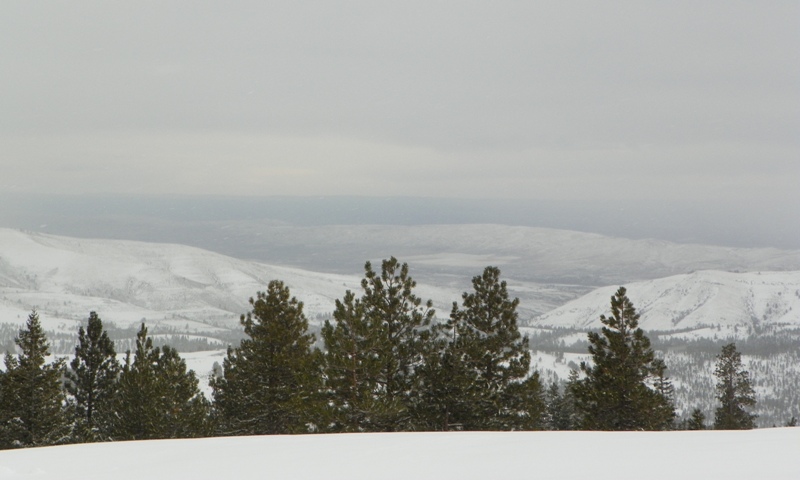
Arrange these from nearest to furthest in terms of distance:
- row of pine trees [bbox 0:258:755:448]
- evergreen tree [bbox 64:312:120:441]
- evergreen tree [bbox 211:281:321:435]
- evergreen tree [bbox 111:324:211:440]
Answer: row of pine trees [bbox 0:258:755:448], evergreen tree [bbox 211:281:321:435], evergreen tree [bbox 111:324:211:440], evergreen tree [bbox 64:312:120:441]

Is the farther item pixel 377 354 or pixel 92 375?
pixel 92 375

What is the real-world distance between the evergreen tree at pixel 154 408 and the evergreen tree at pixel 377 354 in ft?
29.3

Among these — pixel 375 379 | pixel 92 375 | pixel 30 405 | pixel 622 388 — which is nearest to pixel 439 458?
pixel 375 379

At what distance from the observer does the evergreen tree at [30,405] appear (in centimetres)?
2444

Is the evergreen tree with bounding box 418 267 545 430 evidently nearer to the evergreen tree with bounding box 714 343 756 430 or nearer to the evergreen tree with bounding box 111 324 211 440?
the evergreen tree with bounding box 111 324 211 440

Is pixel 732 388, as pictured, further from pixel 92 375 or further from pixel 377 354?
pixel 92 375

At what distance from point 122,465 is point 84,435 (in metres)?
22.6

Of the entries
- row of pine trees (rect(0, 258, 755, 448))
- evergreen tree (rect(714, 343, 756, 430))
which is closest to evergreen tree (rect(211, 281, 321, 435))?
row of pine trees (rect(0, 258, 755, 448))

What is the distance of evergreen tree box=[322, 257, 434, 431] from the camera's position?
20.0m

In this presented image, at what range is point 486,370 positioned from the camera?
23734mm

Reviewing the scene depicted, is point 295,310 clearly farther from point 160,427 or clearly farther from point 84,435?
point 84,435

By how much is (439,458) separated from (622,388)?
17.1 metres

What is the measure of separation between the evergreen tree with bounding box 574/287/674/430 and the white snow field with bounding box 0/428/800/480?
13.9 m

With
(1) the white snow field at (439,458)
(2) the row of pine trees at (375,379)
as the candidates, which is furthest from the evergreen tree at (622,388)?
(1) the white snow field at (439,458)
